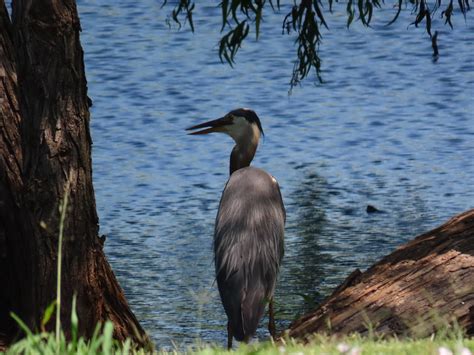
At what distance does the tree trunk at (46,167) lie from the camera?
286 inches

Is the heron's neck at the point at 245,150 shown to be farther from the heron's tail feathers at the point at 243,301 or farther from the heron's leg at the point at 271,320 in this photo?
the heron's tail feathers at the point at 243,301

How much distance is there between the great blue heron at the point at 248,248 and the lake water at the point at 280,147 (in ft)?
1.23


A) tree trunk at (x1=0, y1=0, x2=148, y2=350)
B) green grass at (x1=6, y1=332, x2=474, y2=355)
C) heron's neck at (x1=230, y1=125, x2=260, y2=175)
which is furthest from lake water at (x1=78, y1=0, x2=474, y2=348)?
green grass at (x1=6, y1=332, x2=474, y2=355)

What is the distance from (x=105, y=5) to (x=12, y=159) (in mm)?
16480

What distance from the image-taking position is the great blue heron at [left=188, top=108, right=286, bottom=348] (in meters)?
8.30

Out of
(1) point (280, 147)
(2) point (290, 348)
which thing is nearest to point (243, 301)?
(2) point (290, 348)

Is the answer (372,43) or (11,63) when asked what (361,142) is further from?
(11,63)

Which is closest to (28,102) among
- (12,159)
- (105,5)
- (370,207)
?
(12,159)

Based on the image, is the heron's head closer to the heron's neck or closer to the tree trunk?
the heron's neck

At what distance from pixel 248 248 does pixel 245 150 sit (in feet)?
6.46

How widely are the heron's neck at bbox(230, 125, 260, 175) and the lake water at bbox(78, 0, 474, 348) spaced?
1.07 metres

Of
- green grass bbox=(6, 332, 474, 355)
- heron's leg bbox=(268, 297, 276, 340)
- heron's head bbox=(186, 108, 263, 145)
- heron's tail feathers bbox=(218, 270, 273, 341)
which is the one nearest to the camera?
green grass bbox=(6, 332, 474, 355)

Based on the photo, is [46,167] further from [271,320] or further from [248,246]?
[271,320]

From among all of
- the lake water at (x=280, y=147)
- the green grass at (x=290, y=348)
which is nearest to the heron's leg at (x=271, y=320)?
the lake water at (x=280, y=147)
